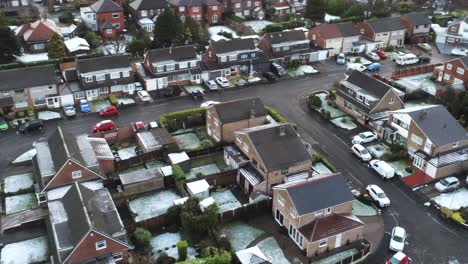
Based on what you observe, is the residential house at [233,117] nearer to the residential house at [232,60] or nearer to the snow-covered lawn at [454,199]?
the residential house at [232,60]

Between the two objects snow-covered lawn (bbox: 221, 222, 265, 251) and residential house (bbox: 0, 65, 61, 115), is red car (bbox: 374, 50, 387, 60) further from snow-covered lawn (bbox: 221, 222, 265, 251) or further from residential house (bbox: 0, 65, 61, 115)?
residential house (bbox: 0, 65, 61, 115)

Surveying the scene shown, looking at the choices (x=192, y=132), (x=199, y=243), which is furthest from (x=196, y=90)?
(x=199, y=243)

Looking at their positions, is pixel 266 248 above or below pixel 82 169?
below

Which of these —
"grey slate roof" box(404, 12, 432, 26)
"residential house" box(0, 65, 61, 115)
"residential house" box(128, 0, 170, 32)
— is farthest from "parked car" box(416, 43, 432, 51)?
"residential house" box(0, 65, 61, 115)

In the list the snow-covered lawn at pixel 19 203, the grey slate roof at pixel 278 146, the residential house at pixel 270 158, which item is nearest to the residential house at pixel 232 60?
the residential house at pixel 270 158

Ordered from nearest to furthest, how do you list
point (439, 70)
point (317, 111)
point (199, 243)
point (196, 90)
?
1. point (199, 243)
2. point (317, 111)
3. point (196, 90)
4. point (439, 70)

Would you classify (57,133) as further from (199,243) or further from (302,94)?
(302,94)
